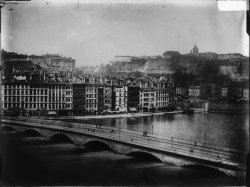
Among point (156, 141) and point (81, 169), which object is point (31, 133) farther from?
point (156, 141)

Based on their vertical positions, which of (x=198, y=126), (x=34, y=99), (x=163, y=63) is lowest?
(x=198, y=126)

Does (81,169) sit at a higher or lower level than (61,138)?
lower

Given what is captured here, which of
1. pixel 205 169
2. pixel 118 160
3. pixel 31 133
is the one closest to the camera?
pixel 205 169

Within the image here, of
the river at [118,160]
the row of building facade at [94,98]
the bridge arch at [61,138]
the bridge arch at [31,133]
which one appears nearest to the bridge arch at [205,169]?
the river at [118,160]

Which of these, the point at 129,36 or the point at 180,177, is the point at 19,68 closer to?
the point at 129,36

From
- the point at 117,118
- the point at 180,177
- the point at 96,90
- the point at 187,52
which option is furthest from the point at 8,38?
the point at 180,177

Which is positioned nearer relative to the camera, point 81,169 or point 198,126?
point 81,169

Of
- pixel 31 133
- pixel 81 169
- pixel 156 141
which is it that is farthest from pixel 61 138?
pixel 156 141
